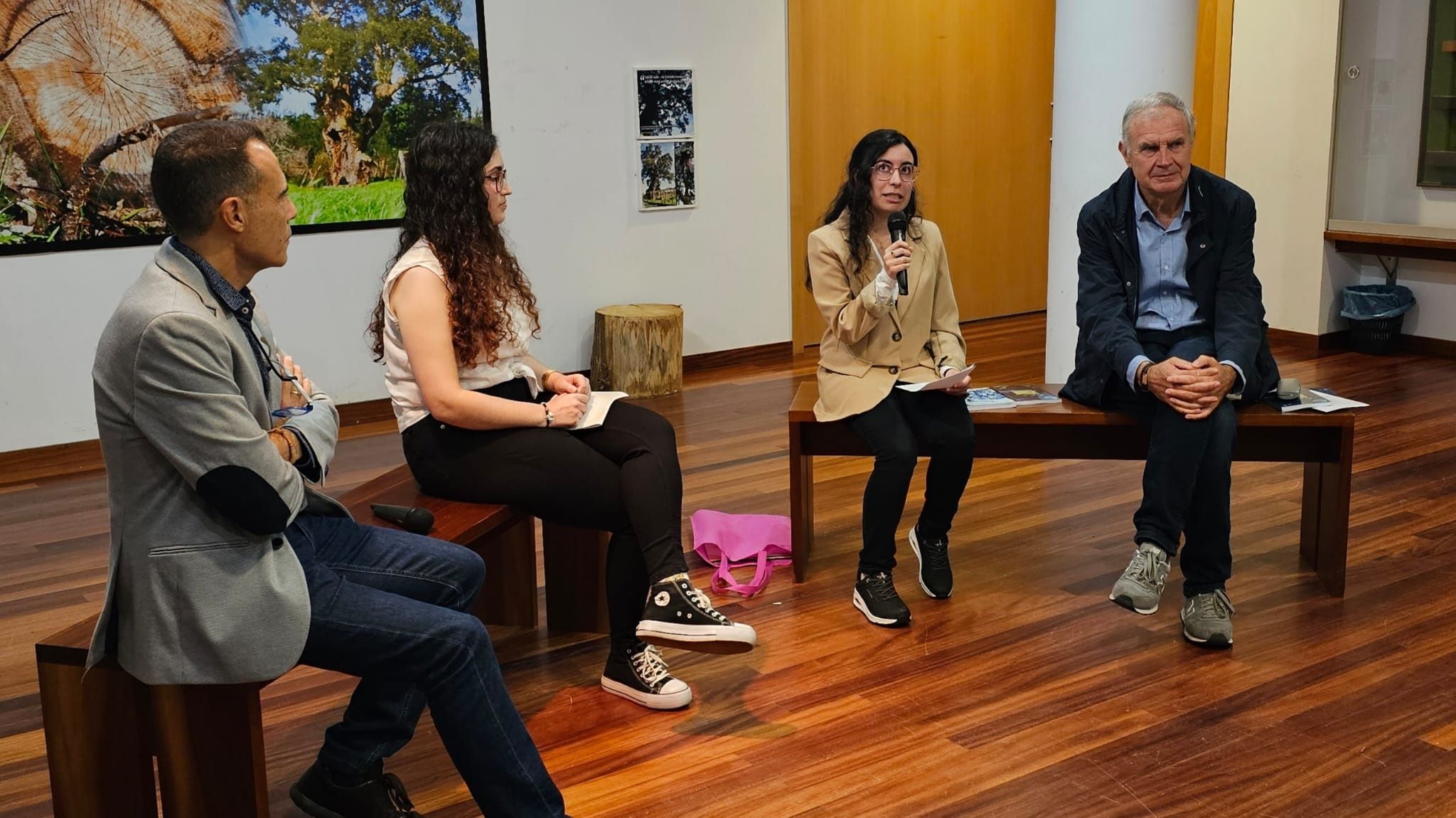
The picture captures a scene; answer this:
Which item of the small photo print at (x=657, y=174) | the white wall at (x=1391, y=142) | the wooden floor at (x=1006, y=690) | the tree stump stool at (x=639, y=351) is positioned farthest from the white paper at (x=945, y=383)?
the white wall at (x=1391, y=142)

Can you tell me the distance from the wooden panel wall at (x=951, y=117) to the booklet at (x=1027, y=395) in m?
3.20

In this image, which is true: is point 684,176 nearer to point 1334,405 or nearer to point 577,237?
point 577,237

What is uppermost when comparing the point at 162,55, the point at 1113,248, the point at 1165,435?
the point at 162,55

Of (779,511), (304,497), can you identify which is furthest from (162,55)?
(304,497)

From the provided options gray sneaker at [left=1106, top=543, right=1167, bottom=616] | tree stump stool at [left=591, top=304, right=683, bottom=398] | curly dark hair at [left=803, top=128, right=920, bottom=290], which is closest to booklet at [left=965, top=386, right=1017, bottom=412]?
curly dark hair at [left=803, top=128, right=920, bottom=290]

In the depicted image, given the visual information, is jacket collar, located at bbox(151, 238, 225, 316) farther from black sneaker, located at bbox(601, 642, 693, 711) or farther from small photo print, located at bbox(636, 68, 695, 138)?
small photo print, located at bbox(636, 68, 695, 138)

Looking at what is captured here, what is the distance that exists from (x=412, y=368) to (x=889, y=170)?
1.38 m

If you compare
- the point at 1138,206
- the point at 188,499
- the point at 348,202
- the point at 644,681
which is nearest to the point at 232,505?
the point at 188,499

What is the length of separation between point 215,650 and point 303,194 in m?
3.95

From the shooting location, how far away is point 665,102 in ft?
21.3

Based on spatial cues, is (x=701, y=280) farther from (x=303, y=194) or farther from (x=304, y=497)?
(x=304, y=497)

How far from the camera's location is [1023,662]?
125 inches

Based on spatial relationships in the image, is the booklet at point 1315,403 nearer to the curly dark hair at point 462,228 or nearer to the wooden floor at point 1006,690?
the wooden floor at point 1006,690

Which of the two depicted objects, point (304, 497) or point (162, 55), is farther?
point (162, 55)
